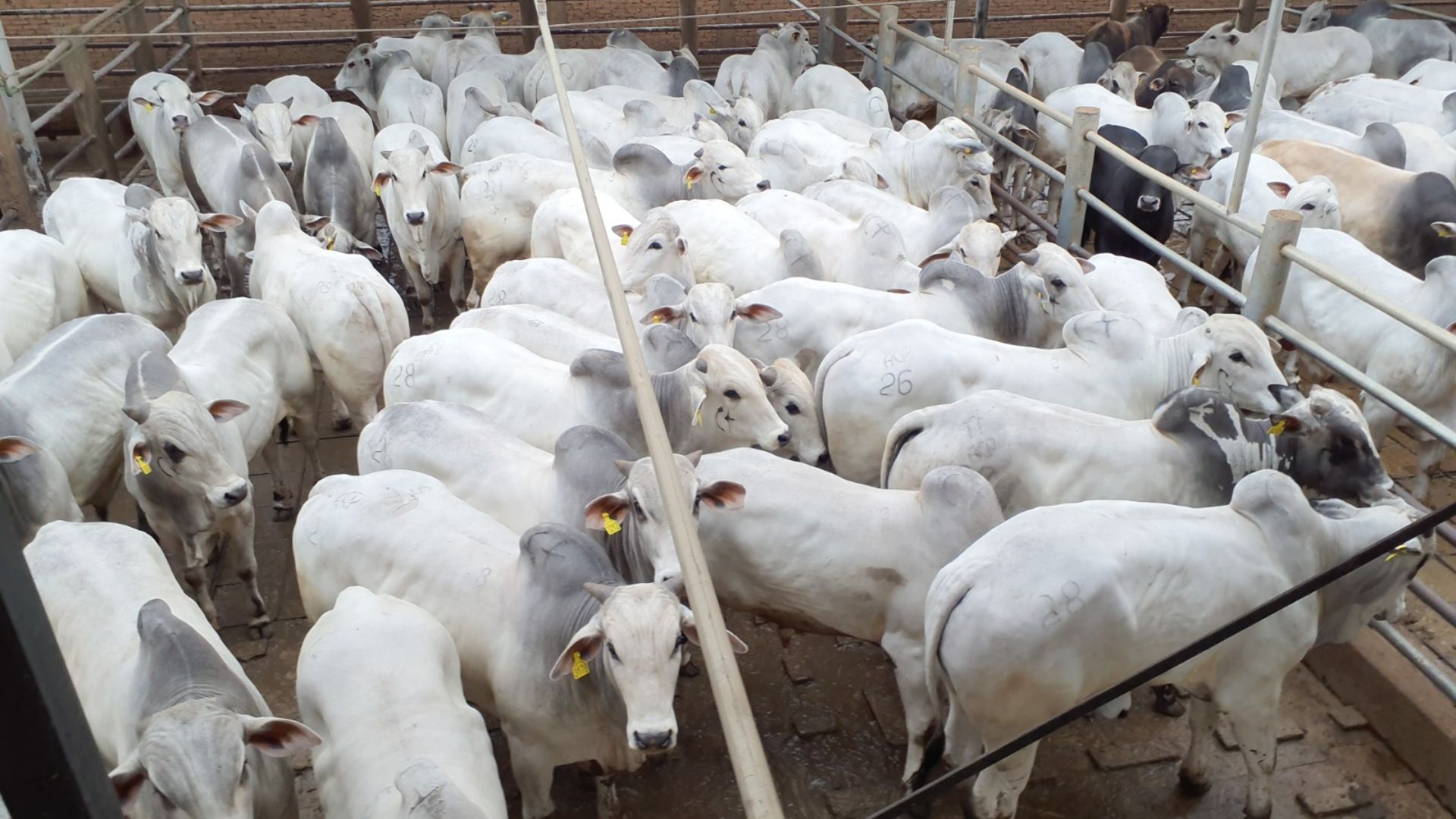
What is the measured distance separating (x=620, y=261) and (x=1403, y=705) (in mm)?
3958

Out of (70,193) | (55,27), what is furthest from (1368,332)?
(55,27)

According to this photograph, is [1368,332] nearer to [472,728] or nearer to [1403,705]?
[1403,705]

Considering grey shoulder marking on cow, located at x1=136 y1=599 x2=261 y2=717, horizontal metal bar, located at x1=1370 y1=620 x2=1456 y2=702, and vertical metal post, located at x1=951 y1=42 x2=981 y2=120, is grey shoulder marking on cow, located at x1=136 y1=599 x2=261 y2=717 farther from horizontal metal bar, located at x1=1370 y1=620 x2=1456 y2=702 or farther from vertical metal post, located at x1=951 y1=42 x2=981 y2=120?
vertical metal post, located at x1=951 y1=42 x2=981 y2=120

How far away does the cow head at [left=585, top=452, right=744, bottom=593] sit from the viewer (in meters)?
3.51

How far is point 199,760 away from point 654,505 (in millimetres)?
1412

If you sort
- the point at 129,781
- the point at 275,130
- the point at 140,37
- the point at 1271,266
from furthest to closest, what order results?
1. the point at 140,37
2. the point at 275,130
3. the point at 1271,266
4. the point at 129,781

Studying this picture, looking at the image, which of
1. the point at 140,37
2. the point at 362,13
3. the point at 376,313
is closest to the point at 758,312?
the point at 376,313

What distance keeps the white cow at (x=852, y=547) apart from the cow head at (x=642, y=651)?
21.7 inches

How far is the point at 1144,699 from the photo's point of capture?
4211 mm

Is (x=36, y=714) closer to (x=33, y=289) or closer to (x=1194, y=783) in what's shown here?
(x=1194, y=783)

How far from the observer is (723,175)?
277 inches

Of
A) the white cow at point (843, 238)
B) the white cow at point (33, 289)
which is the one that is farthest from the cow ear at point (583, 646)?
the white cow at point (33, 289)

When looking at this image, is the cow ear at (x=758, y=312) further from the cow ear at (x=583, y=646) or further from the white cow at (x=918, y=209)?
the cow ear at (x=583, y=646)

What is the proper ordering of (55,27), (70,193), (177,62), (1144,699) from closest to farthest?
(1144,699)
(70,193)
(177,62)
(55,27)
